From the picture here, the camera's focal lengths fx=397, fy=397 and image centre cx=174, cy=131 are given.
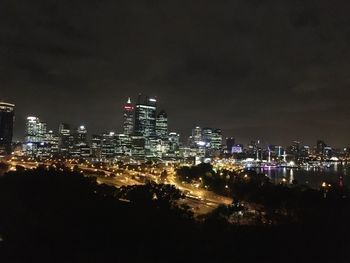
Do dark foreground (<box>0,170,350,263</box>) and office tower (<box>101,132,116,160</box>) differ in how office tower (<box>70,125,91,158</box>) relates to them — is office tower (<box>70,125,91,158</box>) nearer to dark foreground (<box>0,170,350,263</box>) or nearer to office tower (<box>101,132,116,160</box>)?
office tower (<box>101,132,116,160</box>)

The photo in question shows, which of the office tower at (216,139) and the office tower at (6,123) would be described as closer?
the office tower at (6,123)

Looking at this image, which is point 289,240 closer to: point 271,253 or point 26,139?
point 271,253

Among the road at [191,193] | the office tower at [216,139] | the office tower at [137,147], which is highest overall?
the office tower at [216,139]

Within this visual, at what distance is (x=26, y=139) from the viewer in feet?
340

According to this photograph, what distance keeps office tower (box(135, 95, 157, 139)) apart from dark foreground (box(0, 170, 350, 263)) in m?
92.2

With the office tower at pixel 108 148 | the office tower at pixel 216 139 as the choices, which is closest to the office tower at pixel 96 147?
the office tower at pixel 108 148

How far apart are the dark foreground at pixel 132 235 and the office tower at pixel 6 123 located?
7216 centimetres

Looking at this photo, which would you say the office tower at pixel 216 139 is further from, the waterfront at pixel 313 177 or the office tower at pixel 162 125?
the waterfront at pixel 313 177

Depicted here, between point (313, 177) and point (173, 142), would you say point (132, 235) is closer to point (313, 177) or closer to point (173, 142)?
point (313, 177)

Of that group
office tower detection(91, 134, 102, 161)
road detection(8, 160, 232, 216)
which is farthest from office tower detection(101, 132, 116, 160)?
road detection(8, 160, 232, 216)

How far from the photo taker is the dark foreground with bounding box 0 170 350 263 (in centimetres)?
1085

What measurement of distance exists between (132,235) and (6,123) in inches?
3100

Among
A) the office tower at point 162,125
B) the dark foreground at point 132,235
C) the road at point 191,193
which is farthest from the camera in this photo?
the office tower at point 162,125

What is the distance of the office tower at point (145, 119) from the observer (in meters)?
108
